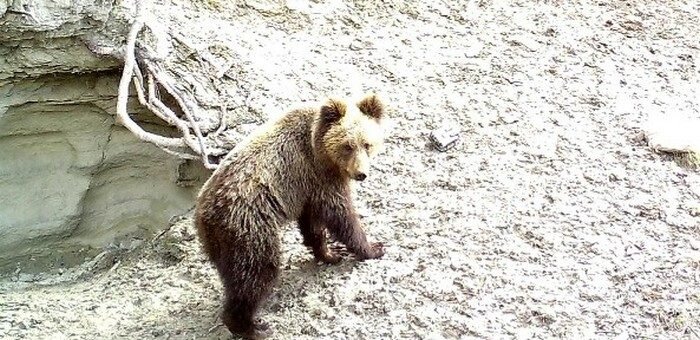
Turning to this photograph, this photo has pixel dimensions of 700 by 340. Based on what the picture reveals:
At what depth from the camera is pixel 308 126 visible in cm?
454

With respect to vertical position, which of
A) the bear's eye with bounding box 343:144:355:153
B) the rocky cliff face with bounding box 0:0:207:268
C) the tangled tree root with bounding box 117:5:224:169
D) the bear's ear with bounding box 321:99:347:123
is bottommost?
the rocky cliff face with bounding box 0:0:207:268

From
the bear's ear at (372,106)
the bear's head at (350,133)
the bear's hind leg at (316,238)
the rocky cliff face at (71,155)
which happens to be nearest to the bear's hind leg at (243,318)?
the bear's hind leg at (316,238)

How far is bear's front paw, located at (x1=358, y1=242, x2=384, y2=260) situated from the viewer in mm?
4695

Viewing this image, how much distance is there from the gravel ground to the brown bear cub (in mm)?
335

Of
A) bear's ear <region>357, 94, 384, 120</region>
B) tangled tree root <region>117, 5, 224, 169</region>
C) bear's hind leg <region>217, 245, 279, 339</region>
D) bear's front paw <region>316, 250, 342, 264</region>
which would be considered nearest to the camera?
bear's hind leg <region>217, 245, 279, 339</region>

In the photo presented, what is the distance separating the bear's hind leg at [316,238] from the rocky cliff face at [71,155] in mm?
1421

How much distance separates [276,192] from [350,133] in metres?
0.53

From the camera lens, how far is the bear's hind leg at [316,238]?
471cm

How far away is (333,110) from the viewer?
4.30 m

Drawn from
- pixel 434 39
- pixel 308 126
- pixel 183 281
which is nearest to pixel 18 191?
pixel 183 281

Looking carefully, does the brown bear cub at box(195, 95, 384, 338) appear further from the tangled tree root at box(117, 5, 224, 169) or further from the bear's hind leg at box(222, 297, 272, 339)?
the tangled tree root at box(117, 5, 224, 169)

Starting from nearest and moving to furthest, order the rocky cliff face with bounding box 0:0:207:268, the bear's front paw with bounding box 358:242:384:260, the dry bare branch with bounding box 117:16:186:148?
the bear's front paw with bounding box 358:242:384:260 < the dry bare branch with bounding box 117:16:186:148 < the rocky cliff face with bounding box 0:0:207:268

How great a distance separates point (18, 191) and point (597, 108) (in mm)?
4582

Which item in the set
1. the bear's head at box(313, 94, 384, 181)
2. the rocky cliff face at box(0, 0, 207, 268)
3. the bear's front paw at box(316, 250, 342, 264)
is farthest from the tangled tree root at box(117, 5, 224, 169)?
the bear's head at box(313, 94, 384, 181)
